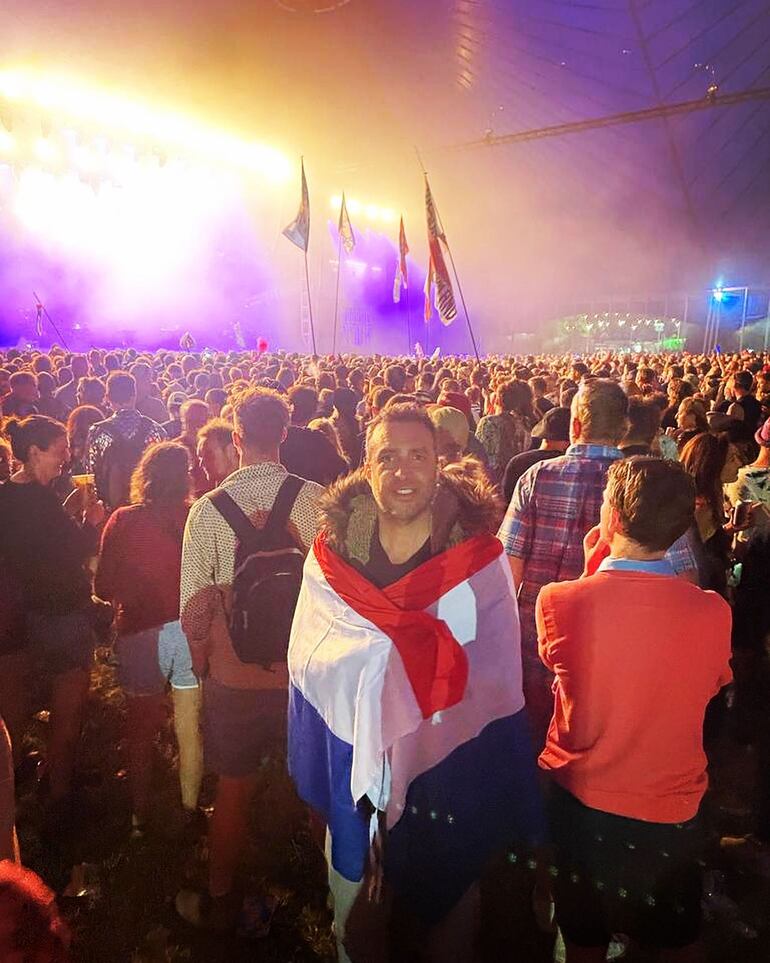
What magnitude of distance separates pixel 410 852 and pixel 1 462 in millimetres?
3528

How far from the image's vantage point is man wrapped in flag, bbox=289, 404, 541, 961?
2066mm

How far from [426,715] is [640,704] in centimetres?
65

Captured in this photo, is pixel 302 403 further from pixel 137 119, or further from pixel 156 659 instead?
pixel 137 119

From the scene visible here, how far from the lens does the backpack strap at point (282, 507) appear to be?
2680mm

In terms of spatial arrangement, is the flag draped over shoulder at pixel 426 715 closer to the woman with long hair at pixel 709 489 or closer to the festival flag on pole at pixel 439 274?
the woman with long hair at pixel 709 489

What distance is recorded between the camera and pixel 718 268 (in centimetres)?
4341

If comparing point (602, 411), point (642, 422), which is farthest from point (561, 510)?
point (642, 422)

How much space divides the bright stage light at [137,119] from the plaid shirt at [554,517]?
23.2 m

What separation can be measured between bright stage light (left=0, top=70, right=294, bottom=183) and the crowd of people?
2251 centimetres

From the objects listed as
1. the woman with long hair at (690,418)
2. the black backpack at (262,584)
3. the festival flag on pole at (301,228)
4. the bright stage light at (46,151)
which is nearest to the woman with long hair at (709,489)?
the woman with long hair at (690,418)

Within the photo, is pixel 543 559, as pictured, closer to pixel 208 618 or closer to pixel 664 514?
pixel 664 514

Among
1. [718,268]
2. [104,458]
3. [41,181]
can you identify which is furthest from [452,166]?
[104,458]

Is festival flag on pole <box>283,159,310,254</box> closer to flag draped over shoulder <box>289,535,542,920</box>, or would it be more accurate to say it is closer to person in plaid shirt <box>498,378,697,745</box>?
person in plaid shirt <box>498,378,697,745</box>

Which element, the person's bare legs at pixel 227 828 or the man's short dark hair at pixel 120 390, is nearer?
the person's bare legs at pixel 227 828
